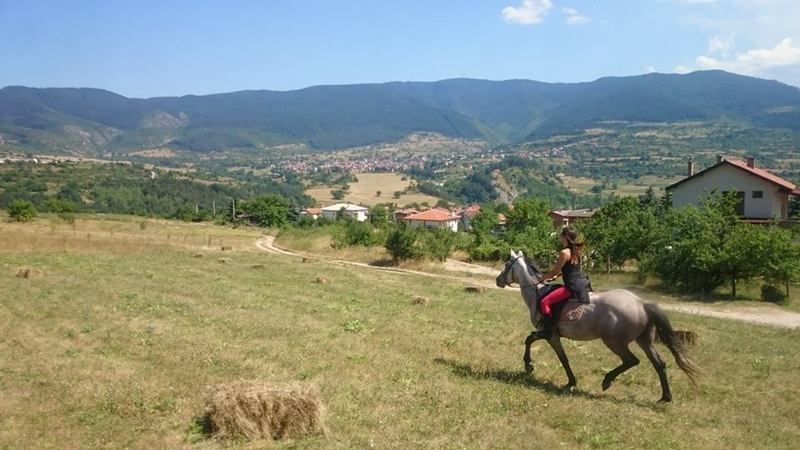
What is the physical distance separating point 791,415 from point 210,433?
10540 millimetres

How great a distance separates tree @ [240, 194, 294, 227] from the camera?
117 metres

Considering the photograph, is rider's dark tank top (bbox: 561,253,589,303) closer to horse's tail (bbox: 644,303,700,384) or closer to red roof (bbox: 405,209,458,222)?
horse's tail (bbox: 644,303,700,384)

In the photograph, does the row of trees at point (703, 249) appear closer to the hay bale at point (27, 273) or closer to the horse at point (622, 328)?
the horse at point (622, 328)

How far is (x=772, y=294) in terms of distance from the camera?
34.2m

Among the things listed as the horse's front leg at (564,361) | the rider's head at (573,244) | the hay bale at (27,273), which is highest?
the rider's head at (573,244)

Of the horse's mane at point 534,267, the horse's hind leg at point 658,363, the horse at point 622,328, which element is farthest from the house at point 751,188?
the horse's hind leg at point 658,363

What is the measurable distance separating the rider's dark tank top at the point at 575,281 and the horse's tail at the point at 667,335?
1147mm

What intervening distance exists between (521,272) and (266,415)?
20.5 feet

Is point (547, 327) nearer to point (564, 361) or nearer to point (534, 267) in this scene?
point (564, 361)

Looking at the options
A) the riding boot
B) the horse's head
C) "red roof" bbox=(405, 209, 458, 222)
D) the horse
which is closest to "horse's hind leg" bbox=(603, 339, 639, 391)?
the horse

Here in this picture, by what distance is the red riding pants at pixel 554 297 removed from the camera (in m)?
12.5

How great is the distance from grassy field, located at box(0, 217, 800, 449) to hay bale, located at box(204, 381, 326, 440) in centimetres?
27

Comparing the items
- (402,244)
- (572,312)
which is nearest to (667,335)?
(572,312)

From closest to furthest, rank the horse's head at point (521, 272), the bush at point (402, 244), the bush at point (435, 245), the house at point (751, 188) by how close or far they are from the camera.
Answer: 1. the horse's head at point (521, 272)
2. the bush at point (402, 244)
3. the bush at point (435, 245)
4. the house at point (751, 188)
